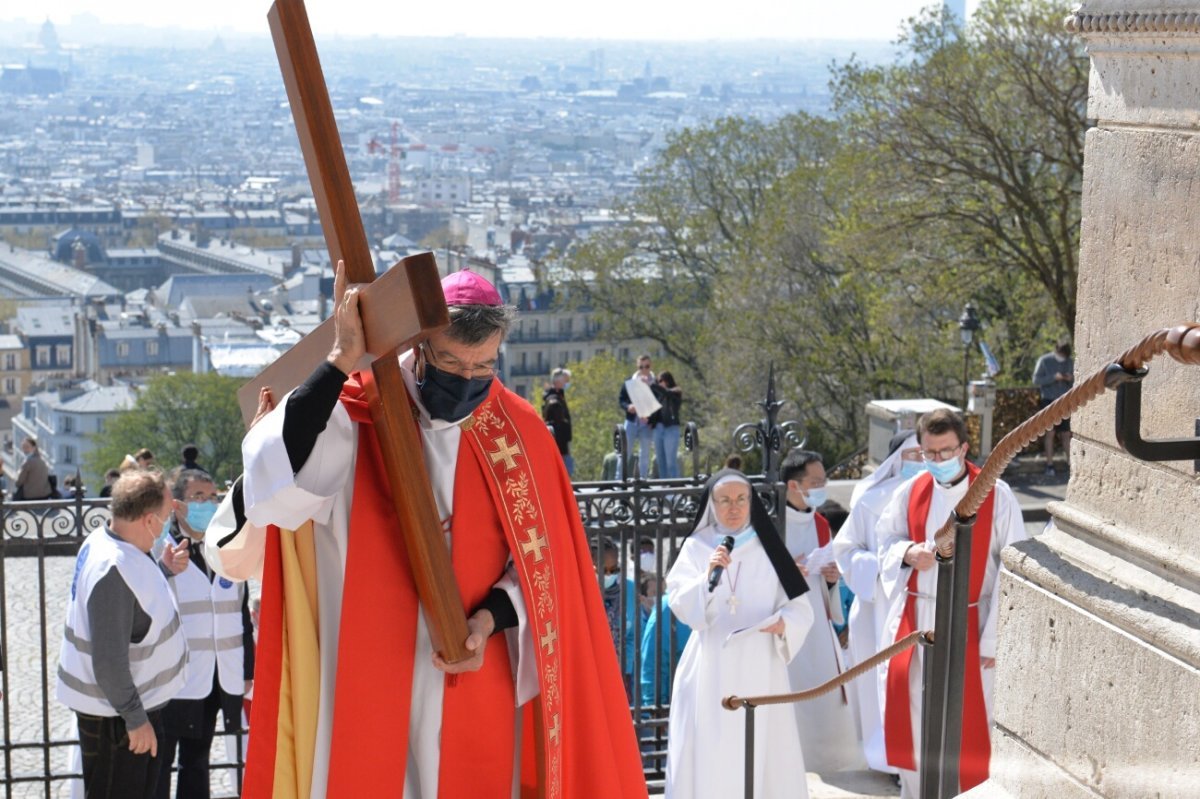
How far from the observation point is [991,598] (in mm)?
5797

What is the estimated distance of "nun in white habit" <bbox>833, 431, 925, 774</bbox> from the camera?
6.36 metres

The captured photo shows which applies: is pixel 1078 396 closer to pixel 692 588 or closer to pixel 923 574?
pixel 692 588

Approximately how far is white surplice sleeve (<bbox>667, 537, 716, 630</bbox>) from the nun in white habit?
87 centimetres

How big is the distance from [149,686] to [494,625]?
2290mm

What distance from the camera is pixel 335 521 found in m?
3.29

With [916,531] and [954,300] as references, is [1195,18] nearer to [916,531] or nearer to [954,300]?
[916,531]

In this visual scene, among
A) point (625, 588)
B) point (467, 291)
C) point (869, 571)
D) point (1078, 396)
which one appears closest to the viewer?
point (1078, 396)

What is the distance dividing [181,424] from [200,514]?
58.1 meters

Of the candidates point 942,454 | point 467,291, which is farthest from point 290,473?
point 942,454

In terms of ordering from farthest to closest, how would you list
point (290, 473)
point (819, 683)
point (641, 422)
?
point (641, 422), point (819, 683), point (290, 473)

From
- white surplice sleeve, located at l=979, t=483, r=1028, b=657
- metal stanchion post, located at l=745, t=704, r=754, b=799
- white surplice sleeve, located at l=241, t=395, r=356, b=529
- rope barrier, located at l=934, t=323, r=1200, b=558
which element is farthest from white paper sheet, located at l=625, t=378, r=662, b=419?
white surplice sleeve, located at l=241, t=395, r=356, b=529

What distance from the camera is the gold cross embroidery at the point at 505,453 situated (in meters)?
3.43

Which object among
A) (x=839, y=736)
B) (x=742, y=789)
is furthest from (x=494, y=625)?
(x=839, y=736)

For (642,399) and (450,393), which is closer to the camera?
(450,393)
